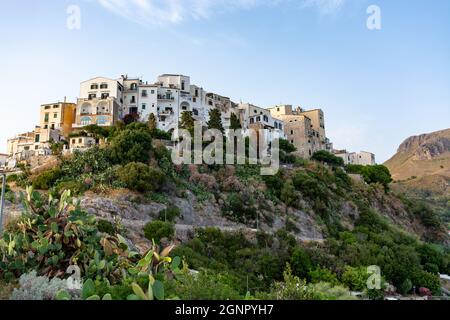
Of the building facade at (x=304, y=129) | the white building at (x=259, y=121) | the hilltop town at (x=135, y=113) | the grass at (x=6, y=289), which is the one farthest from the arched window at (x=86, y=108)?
the grass at (x=6, y=289)

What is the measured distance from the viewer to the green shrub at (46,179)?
3059 centimetres

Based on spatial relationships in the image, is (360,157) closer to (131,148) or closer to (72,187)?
(131,148)

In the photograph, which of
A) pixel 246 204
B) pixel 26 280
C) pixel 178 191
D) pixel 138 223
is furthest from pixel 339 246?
pixel 26 280

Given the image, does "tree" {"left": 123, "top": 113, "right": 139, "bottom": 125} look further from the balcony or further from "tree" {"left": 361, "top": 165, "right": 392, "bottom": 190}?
"tree" {"left": 361, "top": 165, "right": 392, "bottom": 190}

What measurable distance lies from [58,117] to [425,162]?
363ft

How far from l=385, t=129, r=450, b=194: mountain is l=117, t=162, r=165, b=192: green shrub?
284 ft

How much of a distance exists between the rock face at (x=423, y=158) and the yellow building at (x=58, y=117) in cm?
9156

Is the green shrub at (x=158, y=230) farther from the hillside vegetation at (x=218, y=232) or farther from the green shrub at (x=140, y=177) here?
the green shrub at (x=140, y=177)

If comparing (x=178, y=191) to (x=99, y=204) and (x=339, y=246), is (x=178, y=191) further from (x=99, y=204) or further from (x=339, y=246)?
(x=339, y=246)

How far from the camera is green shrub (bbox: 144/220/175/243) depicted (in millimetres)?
23419

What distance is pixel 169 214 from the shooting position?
28.4 m

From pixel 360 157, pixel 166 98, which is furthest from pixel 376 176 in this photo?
pixel 166 98

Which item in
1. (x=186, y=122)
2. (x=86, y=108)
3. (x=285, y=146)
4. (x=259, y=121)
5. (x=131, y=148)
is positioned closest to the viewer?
(x=131, y=148)

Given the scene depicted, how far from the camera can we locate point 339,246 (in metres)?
30.1
